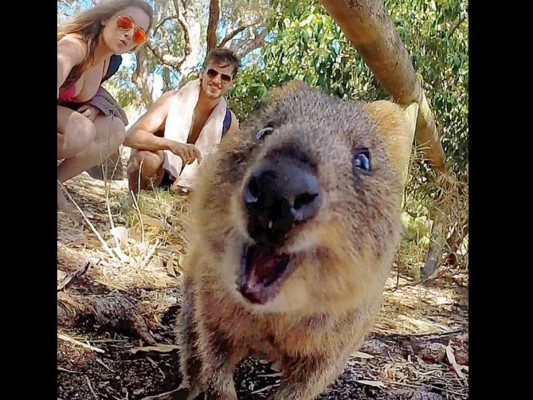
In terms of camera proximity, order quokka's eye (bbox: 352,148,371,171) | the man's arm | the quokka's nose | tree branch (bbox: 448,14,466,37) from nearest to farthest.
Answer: the quokka's nose
quokka's eye (bbox: 352,148,371,171)
the man's arm
tree branch (bbox: 448,14,466,37)

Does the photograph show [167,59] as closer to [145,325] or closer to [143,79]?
[143,79]

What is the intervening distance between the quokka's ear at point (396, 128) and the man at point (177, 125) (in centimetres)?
40

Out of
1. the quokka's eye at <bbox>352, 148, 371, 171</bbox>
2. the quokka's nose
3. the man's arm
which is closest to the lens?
the quokka's nose

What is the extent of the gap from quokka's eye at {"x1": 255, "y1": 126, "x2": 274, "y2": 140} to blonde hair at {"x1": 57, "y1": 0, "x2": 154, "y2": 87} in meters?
0.47

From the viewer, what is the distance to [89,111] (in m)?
1.81

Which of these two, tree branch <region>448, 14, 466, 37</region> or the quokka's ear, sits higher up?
tree branch <region>448, 14, 466, 37</region>

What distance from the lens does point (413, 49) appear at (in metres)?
1.83

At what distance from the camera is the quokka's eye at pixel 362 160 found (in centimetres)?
161

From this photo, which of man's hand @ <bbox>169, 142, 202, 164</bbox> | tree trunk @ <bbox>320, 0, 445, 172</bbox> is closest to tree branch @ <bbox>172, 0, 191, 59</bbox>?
man's hand @ <bbox>169, 142, 202, 164</bbox>

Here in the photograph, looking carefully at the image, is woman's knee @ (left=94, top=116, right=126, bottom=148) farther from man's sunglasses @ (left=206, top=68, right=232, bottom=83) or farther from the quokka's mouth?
the quokka's mouth

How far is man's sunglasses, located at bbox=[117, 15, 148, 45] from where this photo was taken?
5.95 ft

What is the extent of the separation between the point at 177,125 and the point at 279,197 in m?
0.46

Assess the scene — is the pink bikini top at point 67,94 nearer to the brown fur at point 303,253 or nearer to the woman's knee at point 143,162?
the woman's knee at point 143,162

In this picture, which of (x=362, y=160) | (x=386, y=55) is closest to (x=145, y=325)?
(x=362, y=160)
